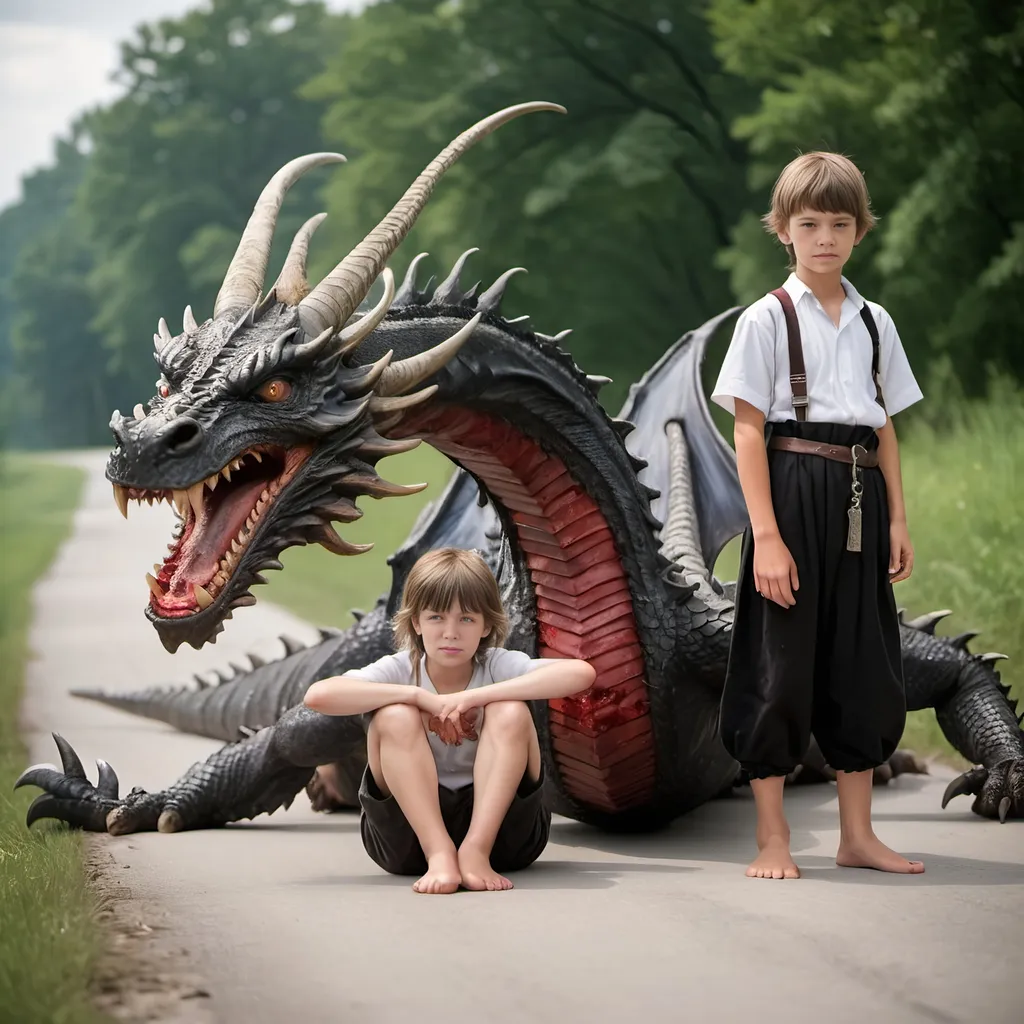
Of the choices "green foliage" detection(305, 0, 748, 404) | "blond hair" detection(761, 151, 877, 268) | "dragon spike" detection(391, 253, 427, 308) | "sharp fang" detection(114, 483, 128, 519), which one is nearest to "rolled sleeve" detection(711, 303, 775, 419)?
"blond hair" detection(761, 151, 877, 268)

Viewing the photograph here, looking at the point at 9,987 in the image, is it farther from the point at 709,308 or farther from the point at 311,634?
the point at 709,308

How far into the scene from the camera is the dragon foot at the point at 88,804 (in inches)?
185

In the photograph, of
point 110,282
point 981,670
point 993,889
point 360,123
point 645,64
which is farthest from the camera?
point 110,282

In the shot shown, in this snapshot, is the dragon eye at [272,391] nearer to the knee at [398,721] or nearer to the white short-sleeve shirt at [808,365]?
the knee at [398,721]

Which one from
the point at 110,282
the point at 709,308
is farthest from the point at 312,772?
the point at 110,282

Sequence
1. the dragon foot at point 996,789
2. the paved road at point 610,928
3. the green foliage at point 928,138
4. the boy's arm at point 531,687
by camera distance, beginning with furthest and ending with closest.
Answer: the green foliage at point 928,138, the dragon foot at point 996,789, the boy's arm at point 531,687, the paved road at point 610,928

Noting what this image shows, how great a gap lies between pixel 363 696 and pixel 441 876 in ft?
1.43

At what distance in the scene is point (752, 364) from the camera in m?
3.69

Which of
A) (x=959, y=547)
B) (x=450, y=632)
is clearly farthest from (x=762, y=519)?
(x=959, y=547)

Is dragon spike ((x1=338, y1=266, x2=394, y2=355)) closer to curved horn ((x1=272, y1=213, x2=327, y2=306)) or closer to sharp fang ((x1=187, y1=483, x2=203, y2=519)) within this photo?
curved horn ((x1=272, y1=213, x2=327, y2=306))

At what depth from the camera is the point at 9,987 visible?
265cm

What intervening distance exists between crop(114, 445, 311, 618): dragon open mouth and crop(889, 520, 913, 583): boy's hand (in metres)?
1.38

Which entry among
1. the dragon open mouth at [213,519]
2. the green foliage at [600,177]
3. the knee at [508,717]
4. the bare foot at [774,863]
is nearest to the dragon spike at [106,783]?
the dragon open mouth at [213,519]

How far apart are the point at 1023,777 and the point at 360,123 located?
17927 millimetres
